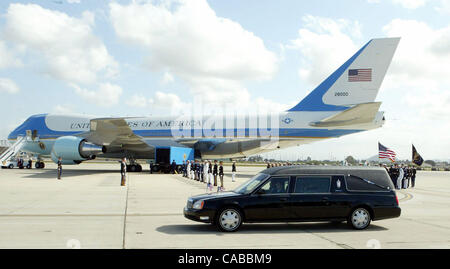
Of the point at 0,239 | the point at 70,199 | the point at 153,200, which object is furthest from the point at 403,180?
the point at 0,239

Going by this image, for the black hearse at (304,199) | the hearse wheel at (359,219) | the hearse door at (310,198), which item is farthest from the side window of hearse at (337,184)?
the hearse wheel at (359,219)

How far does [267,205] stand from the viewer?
848 centimetres

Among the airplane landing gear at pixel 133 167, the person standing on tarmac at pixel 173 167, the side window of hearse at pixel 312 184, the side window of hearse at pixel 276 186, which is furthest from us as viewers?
the airplane landing gear at pixel 133 167

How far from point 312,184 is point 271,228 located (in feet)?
4.62

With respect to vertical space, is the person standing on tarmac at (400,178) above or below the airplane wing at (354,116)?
below

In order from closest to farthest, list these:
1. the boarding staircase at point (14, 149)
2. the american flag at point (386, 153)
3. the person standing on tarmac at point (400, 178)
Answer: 1. the person standing on tarmac at point (400, 178)
2. the boarding staircase at point (14, 149)
3. the american flag at point (386, 153)

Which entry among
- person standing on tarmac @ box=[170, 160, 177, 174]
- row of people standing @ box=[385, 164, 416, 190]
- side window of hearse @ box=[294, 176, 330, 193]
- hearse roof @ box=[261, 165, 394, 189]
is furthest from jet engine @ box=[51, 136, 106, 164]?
side window of hearse @ box=[294, 176, 330, 193]

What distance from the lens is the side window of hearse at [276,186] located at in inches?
341

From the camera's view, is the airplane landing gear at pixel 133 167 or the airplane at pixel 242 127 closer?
the airplane at pixel 242 127

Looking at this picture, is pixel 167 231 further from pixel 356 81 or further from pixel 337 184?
pixel 356 81

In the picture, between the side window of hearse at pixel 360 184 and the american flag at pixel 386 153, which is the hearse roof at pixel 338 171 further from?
the american flag at pixel 386 153

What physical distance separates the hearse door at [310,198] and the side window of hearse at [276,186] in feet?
0.76

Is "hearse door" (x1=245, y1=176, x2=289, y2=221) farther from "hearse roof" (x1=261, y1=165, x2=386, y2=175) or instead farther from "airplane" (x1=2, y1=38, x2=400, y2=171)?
"airplane" (x1=2, y1=38, x2=400, y2=171)

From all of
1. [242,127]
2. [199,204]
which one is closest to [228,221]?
[199,204]
